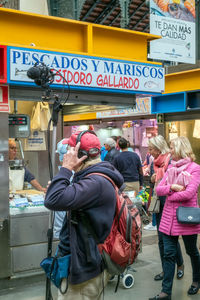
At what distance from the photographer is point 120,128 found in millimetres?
13867

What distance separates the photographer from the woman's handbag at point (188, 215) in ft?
15.4

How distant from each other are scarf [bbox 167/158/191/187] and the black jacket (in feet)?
6.38

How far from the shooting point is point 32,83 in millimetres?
5039

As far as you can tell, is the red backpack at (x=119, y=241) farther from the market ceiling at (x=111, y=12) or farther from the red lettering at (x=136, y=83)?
the market ceiling at (x=111, y=12)

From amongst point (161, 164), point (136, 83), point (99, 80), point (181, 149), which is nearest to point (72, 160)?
point (181, 149)

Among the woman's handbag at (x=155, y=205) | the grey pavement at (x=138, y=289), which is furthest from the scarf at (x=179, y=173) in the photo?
the grey pavement at (x=138, y=289)

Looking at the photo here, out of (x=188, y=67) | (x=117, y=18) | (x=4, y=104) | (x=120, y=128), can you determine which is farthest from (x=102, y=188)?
(x=117, y=18)

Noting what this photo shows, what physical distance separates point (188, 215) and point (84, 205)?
222 cm

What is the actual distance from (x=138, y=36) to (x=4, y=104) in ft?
8.20

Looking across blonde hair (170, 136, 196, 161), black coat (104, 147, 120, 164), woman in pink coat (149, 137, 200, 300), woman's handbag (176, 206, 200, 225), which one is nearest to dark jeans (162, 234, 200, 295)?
woman in pink coat (149, 137, 200, 300)

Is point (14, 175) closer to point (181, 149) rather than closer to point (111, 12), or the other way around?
point (181, 149)

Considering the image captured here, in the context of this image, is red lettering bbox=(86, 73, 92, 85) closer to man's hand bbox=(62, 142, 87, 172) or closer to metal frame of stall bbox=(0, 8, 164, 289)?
metal frame of stall bbox=(0, 8, 164, 289)

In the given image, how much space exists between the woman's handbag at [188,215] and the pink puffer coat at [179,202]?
85 millimetres

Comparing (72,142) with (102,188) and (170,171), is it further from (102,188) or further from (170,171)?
(170,171)
